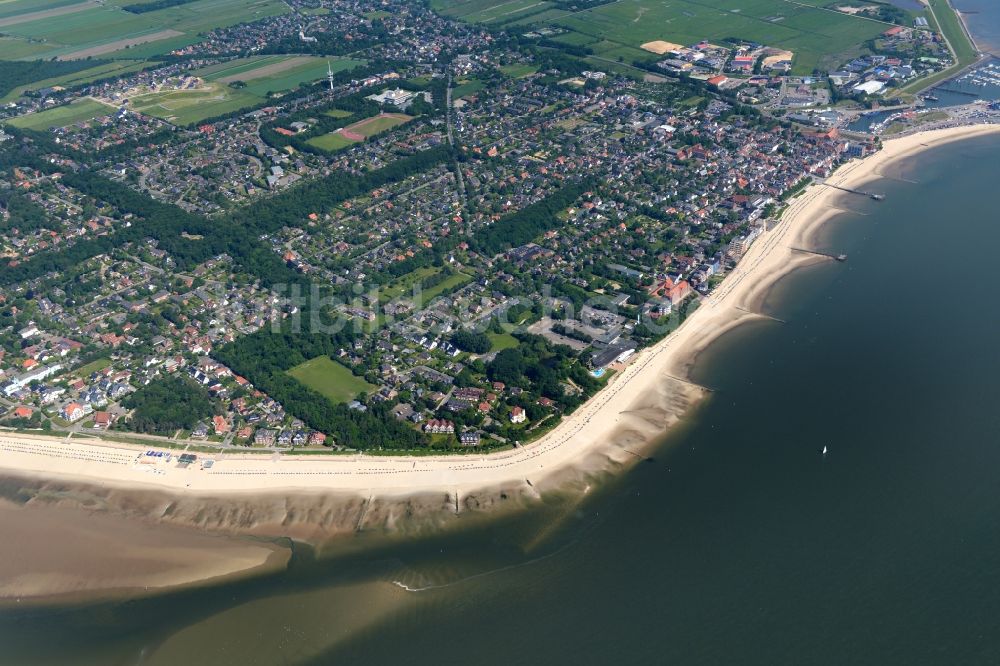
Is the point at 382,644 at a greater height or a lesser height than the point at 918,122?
lesser

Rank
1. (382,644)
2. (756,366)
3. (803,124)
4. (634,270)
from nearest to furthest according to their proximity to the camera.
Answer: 1. (382,644)
2. (756,366)
3. (634,270)
4. (803,124)

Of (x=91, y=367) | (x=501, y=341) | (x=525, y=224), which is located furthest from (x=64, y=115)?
(x=501, y=341)

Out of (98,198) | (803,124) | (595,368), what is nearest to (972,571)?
(595,368)

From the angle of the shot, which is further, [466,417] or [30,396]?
[30,396]

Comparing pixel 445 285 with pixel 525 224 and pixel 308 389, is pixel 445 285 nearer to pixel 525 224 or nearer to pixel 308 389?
pixel 525 224

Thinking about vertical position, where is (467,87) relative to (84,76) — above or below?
below

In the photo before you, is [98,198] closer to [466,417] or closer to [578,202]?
[578,202]
